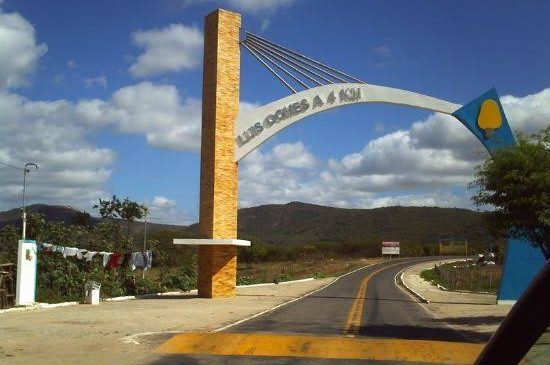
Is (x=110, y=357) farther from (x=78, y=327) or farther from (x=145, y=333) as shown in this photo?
(x=78, y=327)

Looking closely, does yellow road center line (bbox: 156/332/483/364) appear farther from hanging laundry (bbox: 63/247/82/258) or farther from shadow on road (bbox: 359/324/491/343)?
hanging laundry (bbox: 63/247/82/258)

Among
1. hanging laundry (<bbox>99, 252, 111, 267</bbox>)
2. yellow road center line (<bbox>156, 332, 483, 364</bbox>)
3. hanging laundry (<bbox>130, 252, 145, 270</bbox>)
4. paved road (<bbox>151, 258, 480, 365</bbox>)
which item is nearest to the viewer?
paved road (<bbox>151, 258, 480, 365</bbox>)

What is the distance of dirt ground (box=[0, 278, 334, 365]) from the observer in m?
13.0

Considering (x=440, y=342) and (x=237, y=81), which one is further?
(x=237, y=81)

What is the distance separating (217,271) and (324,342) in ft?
61.1

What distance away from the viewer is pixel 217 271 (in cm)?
3322

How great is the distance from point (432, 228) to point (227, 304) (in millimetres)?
140027

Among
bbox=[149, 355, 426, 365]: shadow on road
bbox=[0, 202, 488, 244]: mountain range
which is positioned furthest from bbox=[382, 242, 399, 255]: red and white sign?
bbox=[149, 355, 426, 365]: shadow on road

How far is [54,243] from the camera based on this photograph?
30.0m

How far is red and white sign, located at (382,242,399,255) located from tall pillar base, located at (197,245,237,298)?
79190mm

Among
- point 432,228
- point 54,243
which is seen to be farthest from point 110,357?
point 432,228

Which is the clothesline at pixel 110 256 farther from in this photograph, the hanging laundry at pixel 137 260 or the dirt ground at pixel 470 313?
the dirt ground at pixel 470 313

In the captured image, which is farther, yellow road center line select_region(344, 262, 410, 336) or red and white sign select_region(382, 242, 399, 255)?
red and white sign select_region(382, 242, 399, 255)

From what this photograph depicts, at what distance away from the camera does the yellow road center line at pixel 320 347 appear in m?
13.1
